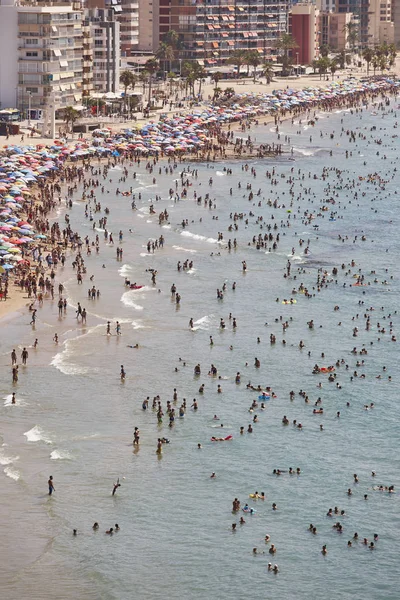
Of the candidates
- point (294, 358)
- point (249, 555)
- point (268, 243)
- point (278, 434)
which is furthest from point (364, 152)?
point (249, 555)

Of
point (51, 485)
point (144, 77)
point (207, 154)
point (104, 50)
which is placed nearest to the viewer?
point (51, 485)

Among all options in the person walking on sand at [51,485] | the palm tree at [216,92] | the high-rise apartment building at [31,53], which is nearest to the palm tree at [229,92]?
the palm tree at [216,92]

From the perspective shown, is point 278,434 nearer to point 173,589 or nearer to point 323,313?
point 173,589

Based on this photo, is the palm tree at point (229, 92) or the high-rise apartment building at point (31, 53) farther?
the palm tree at point (229, 92)

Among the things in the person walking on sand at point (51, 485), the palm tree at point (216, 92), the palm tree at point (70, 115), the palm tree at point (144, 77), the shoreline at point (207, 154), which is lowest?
the person walking on sand at point (51, 485)

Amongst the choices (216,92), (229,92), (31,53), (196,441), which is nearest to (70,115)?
(31,53)

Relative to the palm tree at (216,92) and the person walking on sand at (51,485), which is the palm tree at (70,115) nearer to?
the palm tree at (216,92)

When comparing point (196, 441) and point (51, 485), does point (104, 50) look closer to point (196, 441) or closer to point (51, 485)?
point (196, 441)
